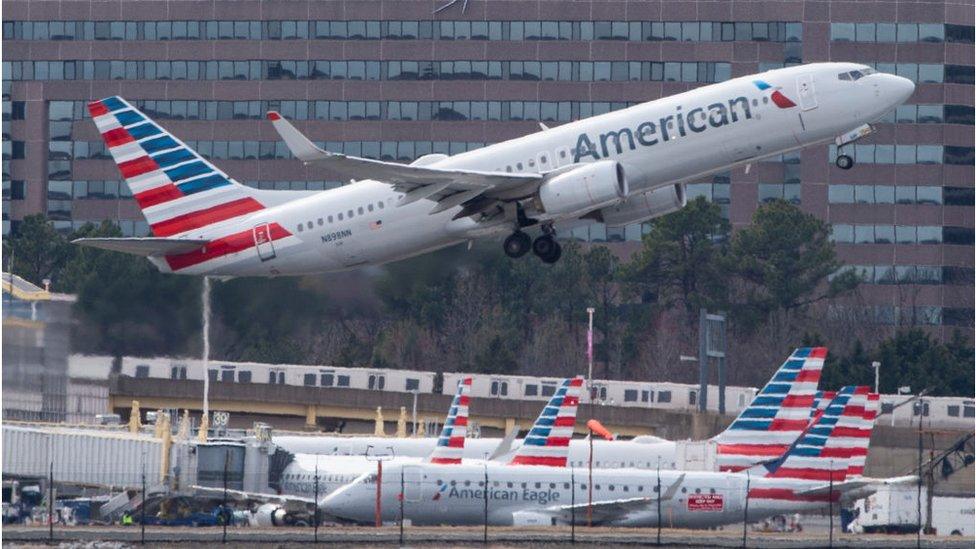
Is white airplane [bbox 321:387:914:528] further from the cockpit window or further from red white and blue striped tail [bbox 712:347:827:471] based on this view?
the cockpit window

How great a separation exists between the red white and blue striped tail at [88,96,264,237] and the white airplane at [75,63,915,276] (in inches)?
2.9

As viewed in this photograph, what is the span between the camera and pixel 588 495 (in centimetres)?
5631

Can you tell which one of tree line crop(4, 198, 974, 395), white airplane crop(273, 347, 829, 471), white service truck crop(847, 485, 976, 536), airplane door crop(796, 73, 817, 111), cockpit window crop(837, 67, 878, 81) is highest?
cockpit window crop(837, 67, 878, 81)

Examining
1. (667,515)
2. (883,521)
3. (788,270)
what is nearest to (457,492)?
(667,515)

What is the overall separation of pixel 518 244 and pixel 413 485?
767 centimetres

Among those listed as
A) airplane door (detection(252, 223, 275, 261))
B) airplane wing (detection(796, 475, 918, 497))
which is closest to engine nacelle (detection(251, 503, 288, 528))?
airplane door (detection(252, 223, 275, 261))

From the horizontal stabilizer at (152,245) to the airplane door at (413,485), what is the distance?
31.0 feet

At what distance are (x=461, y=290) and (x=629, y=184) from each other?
160ft

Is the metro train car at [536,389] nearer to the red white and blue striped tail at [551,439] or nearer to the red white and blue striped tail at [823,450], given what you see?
the red white and blue striped tail at [823,450]

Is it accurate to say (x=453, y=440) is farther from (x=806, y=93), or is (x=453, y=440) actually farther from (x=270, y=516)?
(x=806, y=93)

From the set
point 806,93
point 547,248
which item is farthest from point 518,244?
point 806,93

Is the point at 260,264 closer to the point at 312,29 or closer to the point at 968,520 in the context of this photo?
the point at 968,520

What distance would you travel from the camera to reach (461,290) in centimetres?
10500

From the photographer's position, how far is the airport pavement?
160ft
